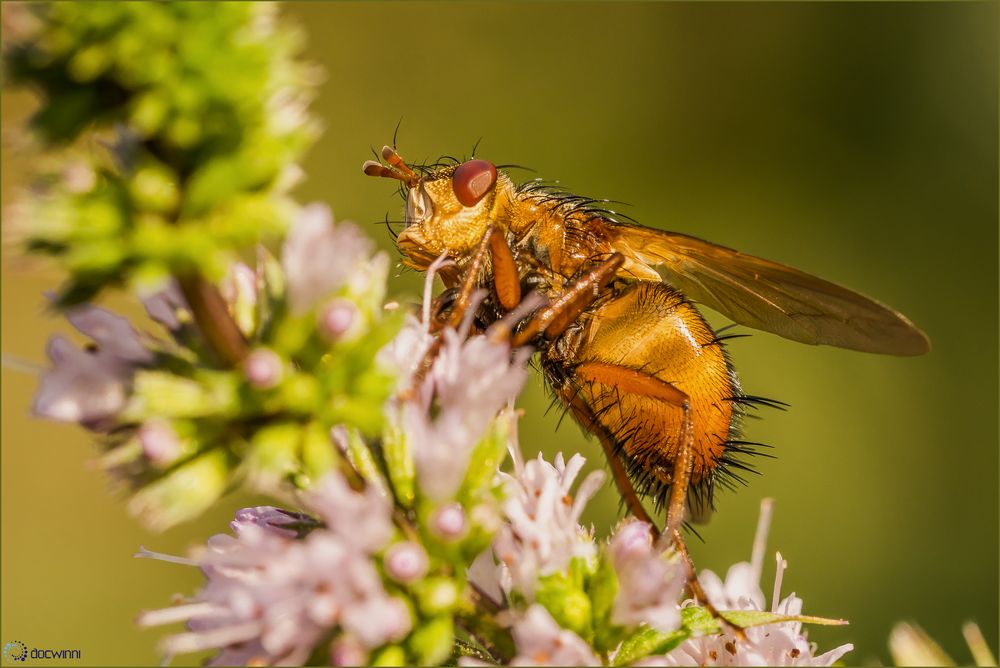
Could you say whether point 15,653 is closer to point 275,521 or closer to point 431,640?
point 275,521

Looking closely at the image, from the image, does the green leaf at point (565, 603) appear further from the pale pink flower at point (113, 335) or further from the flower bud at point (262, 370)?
the pale pink flower at point (113, 335)

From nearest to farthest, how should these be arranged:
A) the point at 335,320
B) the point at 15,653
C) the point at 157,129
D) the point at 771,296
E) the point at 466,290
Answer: the point at 157,129 → the point at 335,320 → the point at 466,290 → the point at 771,296 → the point at 15,653

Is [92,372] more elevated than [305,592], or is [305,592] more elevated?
[92,372]

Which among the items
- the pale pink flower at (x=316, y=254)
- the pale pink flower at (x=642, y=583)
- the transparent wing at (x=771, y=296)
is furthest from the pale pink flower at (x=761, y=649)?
the pale pink flower at (x=316, y=254)

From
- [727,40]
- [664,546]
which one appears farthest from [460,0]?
[664,546]

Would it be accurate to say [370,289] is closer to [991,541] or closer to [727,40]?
[991,541]

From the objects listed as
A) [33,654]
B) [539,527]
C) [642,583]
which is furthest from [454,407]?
[33,654]

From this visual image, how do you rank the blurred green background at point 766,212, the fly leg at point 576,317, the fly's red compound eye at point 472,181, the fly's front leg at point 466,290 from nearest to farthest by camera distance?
the fly's front leg at point 466,290 → the fly leg at point 576,317 → the fly's red compound eye at point 472,181 → the blurred green background at point 766,212
